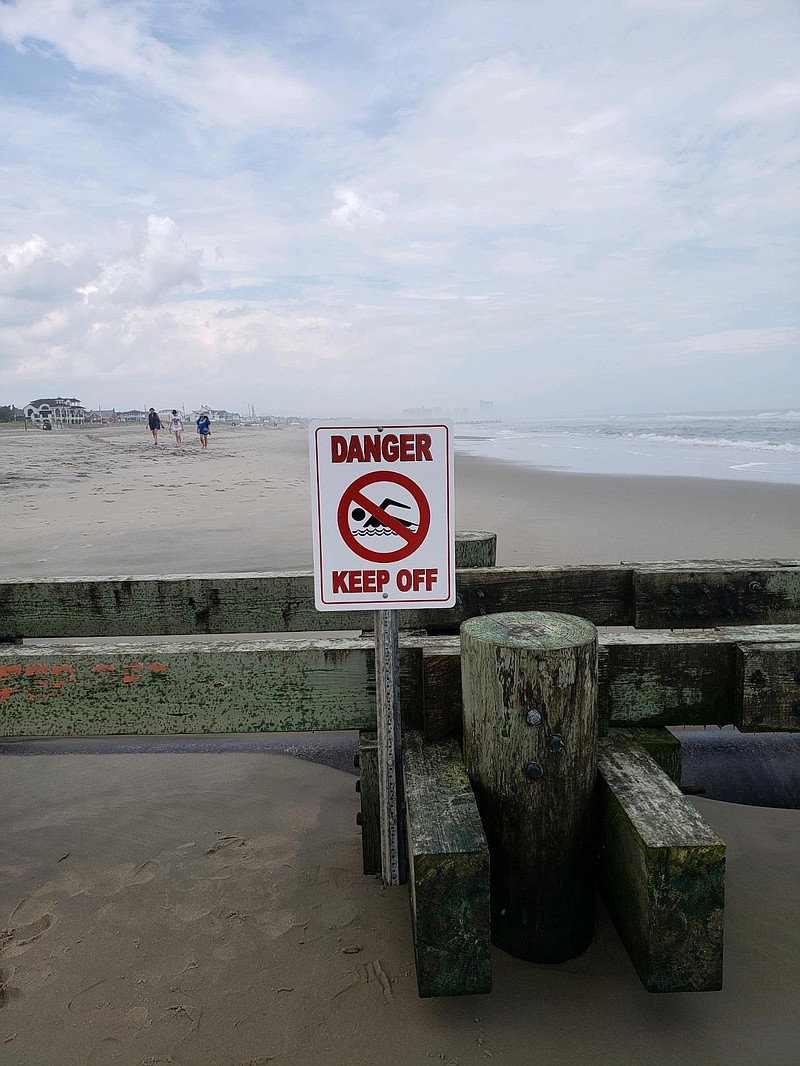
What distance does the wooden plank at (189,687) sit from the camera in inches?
101

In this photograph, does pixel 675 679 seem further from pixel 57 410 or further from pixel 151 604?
pixel 57 410

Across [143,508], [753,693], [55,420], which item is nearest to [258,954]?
[753,693]

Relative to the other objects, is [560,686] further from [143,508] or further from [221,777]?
[143,508]

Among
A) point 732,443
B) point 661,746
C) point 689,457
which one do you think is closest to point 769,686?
point 661,746

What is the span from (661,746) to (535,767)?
659 mm

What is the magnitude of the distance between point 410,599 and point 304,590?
4.34ft

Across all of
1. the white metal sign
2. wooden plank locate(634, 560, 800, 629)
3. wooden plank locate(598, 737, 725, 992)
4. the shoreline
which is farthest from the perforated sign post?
the shoreline

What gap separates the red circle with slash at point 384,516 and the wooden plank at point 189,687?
0.51 meters

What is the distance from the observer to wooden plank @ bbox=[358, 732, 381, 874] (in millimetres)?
2744

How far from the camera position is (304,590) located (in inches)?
137

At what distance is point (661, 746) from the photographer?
2559 millimetres

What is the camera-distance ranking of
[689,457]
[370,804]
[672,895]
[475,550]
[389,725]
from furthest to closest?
[689,457] → [475,550] → [370,804] → [389,725] → [672,895]

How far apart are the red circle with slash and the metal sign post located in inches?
8.9

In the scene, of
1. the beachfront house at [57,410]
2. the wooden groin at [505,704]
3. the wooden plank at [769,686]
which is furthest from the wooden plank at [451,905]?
the beachfront house at [57,410]
